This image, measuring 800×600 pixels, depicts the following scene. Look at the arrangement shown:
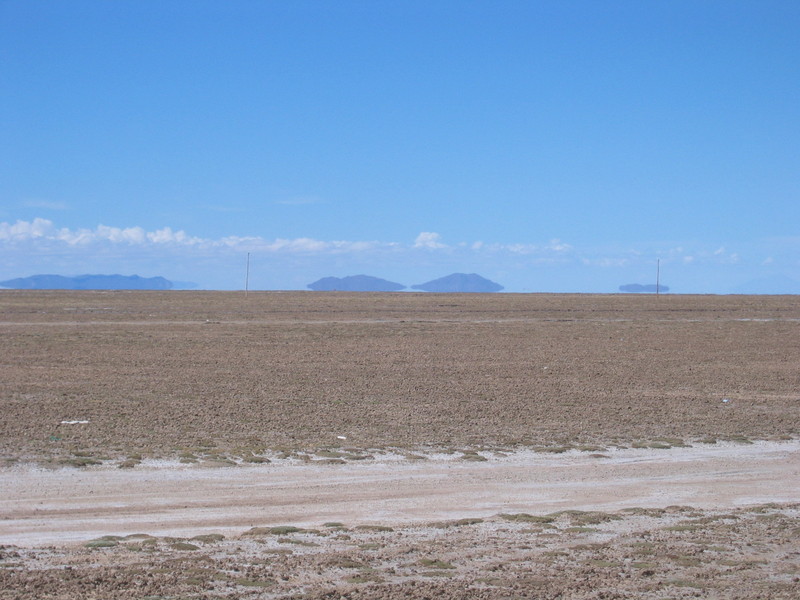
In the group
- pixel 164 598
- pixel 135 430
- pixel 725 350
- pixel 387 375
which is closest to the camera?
pixel 164 598

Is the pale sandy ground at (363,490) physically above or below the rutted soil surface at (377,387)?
below

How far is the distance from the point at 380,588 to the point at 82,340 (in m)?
31.7

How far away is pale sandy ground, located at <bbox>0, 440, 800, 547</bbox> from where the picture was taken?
10203 mm

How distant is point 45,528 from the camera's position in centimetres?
962

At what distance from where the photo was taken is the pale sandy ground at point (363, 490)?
33.5 ft

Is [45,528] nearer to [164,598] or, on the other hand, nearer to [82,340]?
[164,598]

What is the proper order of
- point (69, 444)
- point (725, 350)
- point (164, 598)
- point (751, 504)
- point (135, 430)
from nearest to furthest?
point (164, 598) → point (751, 504) → point (69, 444) → point (135, 430) → point (725, 350)

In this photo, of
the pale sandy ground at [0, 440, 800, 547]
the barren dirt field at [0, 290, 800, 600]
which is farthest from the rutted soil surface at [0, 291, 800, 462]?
the pale sandy ground at [0, 440, 800, 547]

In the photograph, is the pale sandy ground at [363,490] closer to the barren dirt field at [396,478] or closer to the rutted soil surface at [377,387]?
the barren dirt field at [396,478]

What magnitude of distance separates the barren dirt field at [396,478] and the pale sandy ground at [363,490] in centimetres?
5

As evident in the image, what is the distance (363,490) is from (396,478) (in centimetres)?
88

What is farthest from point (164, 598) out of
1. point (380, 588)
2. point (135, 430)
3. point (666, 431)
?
point (666, 431)

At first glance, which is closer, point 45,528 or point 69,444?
point 45,528

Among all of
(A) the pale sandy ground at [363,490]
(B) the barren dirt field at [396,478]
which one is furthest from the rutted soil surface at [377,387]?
(A) the pale sandy ground at [363,490]
